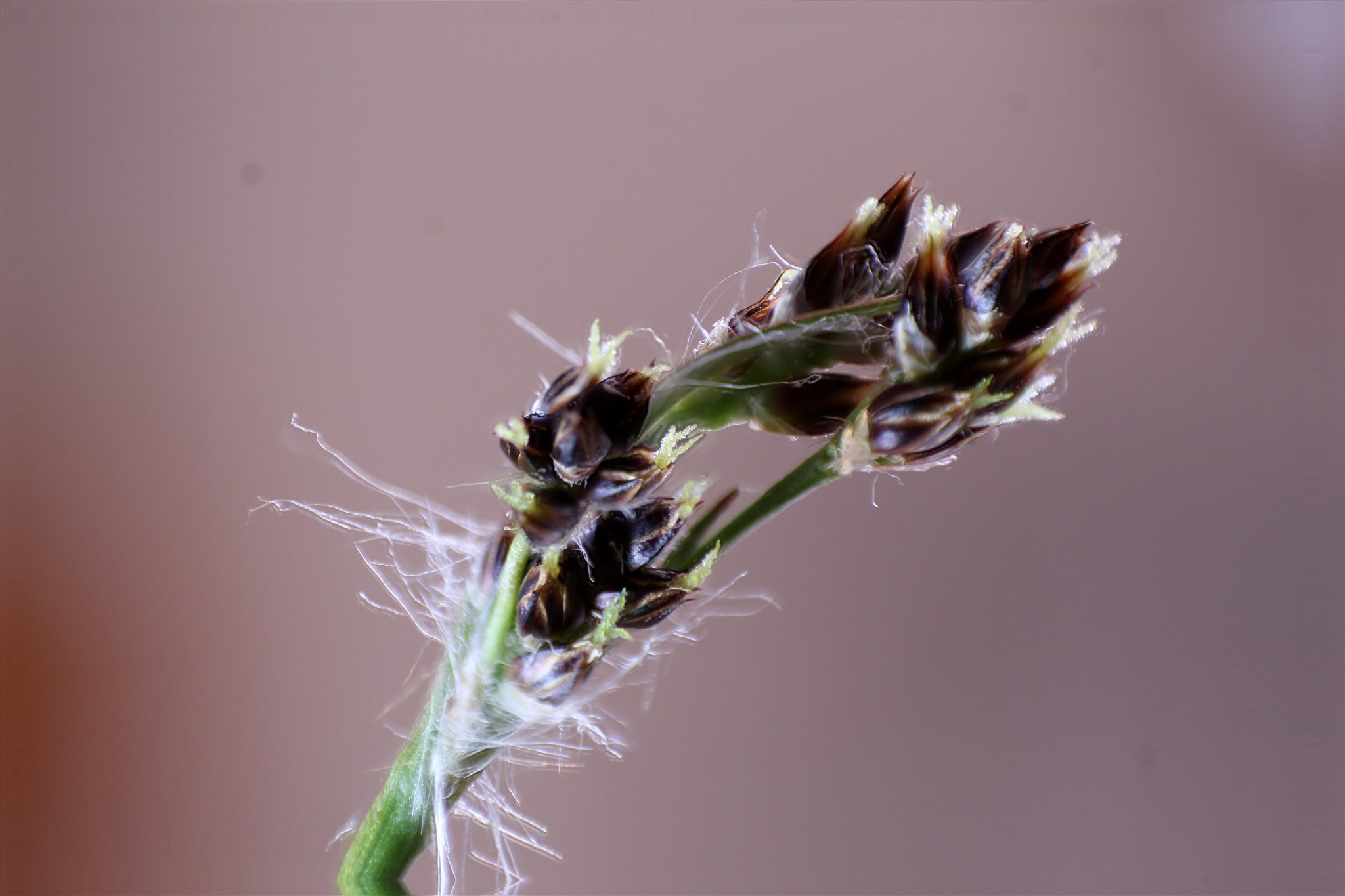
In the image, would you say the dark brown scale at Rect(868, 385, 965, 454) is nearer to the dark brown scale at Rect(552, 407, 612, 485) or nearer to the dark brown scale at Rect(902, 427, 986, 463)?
the dark brown scale at Rect(902, 427, 986, 463)

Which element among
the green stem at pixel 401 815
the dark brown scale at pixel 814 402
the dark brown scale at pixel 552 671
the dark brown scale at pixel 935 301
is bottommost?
the green stem at pixel 401 815

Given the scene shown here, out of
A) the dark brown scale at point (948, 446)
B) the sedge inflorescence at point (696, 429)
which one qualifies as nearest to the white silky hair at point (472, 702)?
the sedge inflorescence at point (696, 429)

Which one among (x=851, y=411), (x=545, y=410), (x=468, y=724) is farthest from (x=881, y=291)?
(x=468, y=724)

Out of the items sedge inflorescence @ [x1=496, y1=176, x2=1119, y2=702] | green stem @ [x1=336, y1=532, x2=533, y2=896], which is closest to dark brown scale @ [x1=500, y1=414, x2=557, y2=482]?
sedge inflorescence @ [x1=496, y1=176, x2=1119, y2=702]

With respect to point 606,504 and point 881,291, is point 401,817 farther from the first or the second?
point 881,291

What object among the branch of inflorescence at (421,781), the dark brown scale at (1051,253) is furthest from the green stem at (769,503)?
the dark brown scale at (1051,253)

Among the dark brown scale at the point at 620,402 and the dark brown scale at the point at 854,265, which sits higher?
the dark brown scale at the point at 854,265

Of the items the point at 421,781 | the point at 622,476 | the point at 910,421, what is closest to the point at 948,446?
the point at 910,421

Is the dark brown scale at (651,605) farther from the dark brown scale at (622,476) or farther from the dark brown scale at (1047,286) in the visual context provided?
the dark brown scale at (1047,286)

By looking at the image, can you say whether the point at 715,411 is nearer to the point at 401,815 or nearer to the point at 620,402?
the point at 620,402
